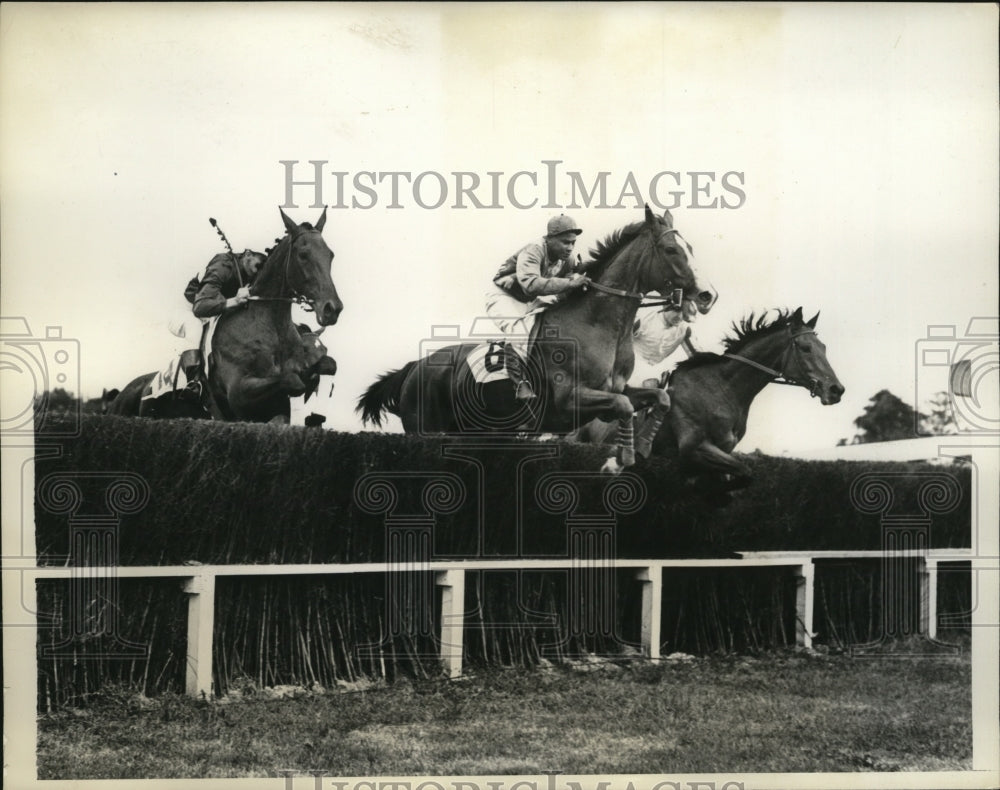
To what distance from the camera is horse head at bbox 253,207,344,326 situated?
9.29 m

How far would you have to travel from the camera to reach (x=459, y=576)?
368 inches

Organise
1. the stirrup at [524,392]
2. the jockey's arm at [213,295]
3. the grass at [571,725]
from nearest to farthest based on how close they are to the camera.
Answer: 1. the grass at [571,725]
2. the jockey's arm at [213,295]
3. the stirrup at [524,392]

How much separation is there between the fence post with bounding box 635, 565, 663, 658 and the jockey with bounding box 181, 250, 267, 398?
294 centimetres

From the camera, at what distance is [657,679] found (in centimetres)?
959

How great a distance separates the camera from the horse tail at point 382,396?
9.28 metres

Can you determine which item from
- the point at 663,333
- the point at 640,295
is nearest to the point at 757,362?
the point at 663,333

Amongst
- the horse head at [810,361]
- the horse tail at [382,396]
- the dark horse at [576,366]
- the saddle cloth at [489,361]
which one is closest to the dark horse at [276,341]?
the horse tail at [382,396]

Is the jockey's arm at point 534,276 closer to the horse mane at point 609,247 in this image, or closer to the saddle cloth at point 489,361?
the horse mane at point 609,247

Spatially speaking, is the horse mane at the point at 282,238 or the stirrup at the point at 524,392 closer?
the horse mane at the point at 282,238

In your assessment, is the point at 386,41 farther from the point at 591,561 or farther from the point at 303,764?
the point at 303,764

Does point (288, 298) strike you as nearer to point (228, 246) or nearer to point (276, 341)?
point (276, 341)

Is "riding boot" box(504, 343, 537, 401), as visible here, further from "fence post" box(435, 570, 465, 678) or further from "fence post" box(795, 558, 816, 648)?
"fence post" box(795, 558, 816, 648)

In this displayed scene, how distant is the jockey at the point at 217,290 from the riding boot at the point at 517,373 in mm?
1564

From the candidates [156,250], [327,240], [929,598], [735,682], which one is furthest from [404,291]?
[929,598]
